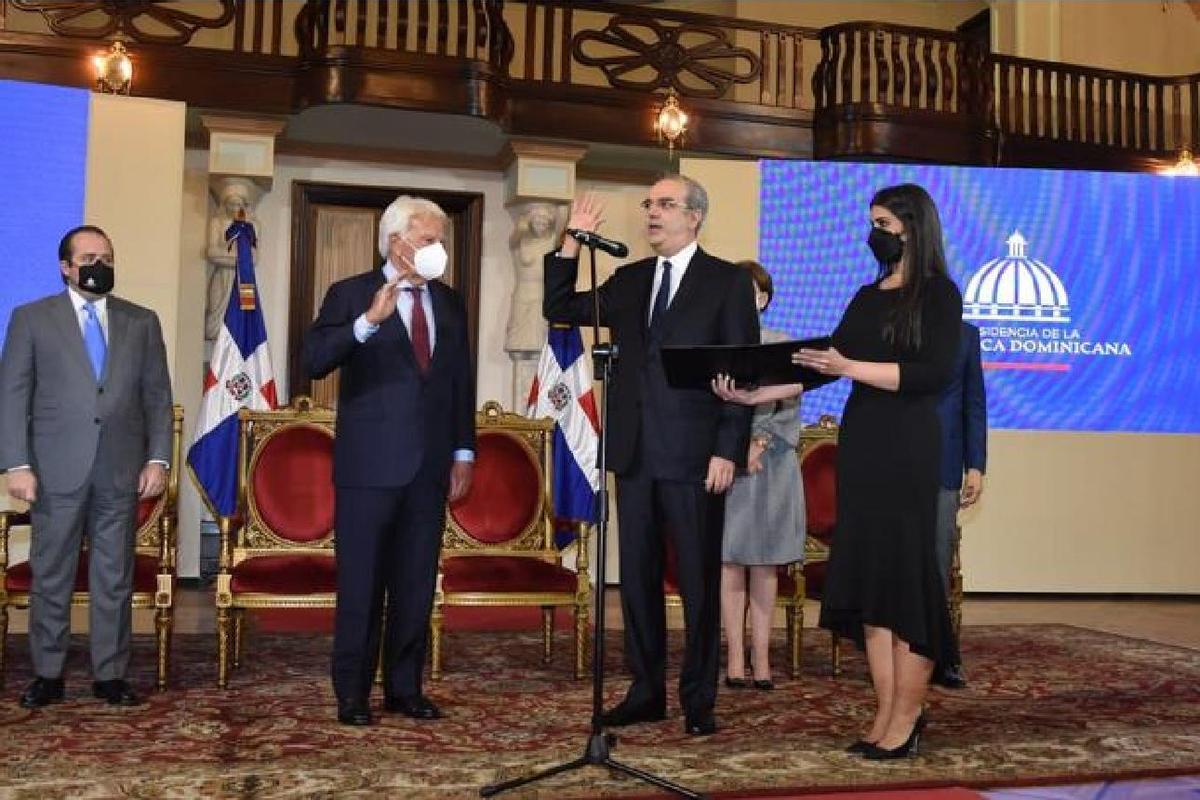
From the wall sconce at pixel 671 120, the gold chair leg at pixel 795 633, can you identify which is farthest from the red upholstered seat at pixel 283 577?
the wall sconce at pixel 671 120

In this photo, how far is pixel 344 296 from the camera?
3.64 meters

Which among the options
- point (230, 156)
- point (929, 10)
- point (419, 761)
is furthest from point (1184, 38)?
point (419, 761)

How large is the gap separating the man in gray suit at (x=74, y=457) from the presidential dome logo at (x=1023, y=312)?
553 centimetres

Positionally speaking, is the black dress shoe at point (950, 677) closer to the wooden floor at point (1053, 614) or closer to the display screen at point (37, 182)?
the wooden floor at point (1053, 614)

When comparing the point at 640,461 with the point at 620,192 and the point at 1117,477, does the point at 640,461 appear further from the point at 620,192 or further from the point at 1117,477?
the point at 1117,477

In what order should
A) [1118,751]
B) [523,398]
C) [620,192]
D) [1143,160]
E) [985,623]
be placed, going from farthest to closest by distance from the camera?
[1143,160] → [620,192] → [523,398] → [985,623] → [1118,751]

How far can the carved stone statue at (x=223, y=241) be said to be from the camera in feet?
27.4

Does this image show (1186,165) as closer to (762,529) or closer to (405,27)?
(405,27)

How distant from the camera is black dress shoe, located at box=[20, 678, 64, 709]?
3842 mm

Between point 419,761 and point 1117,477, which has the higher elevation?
point 1117,477

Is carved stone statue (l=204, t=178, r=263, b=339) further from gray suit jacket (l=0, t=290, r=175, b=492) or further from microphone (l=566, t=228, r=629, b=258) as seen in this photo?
microphone (l=566, t=228, r=629, b=258)

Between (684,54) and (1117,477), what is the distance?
182 inches

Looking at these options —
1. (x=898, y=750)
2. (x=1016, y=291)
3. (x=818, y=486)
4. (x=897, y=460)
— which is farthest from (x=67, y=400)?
(x=1016, y=291)

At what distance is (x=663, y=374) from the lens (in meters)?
3.58
